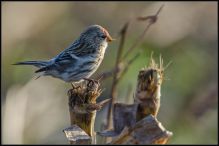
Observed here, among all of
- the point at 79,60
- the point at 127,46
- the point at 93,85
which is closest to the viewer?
the point at 93,85

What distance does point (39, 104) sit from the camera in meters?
6.47

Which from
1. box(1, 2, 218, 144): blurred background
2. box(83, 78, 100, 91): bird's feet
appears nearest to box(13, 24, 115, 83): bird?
box(83, 78, 100, 91): bird's feet

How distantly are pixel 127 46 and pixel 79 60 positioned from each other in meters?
3.75

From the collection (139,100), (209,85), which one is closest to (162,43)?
(209,85)

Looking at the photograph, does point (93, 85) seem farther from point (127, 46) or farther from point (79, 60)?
point (127, 46)

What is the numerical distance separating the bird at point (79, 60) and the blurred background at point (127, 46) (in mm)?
2091

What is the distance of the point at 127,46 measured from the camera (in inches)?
309

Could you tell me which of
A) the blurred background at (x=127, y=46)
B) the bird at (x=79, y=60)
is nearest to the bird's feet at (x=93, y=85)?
the bird at (x=79, y=60)

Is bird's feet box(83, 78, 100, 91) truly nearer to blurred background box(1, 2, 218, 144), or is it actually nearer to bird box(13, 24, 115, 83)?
bird box(13, 24, 115, 83)

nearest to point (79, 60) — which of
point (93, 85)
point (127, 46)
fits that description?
point (93, 85)

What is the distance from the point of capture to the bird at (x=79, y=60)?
4086 millimetres

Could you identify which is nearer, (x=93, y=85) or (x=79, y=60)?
(x=93, y=85)

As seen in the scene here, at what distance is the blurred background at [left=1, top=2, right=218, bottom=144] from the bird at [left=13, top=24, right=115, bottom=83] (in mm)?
2091

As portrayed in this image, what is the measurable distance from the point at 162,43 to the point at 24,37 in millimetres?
1399
